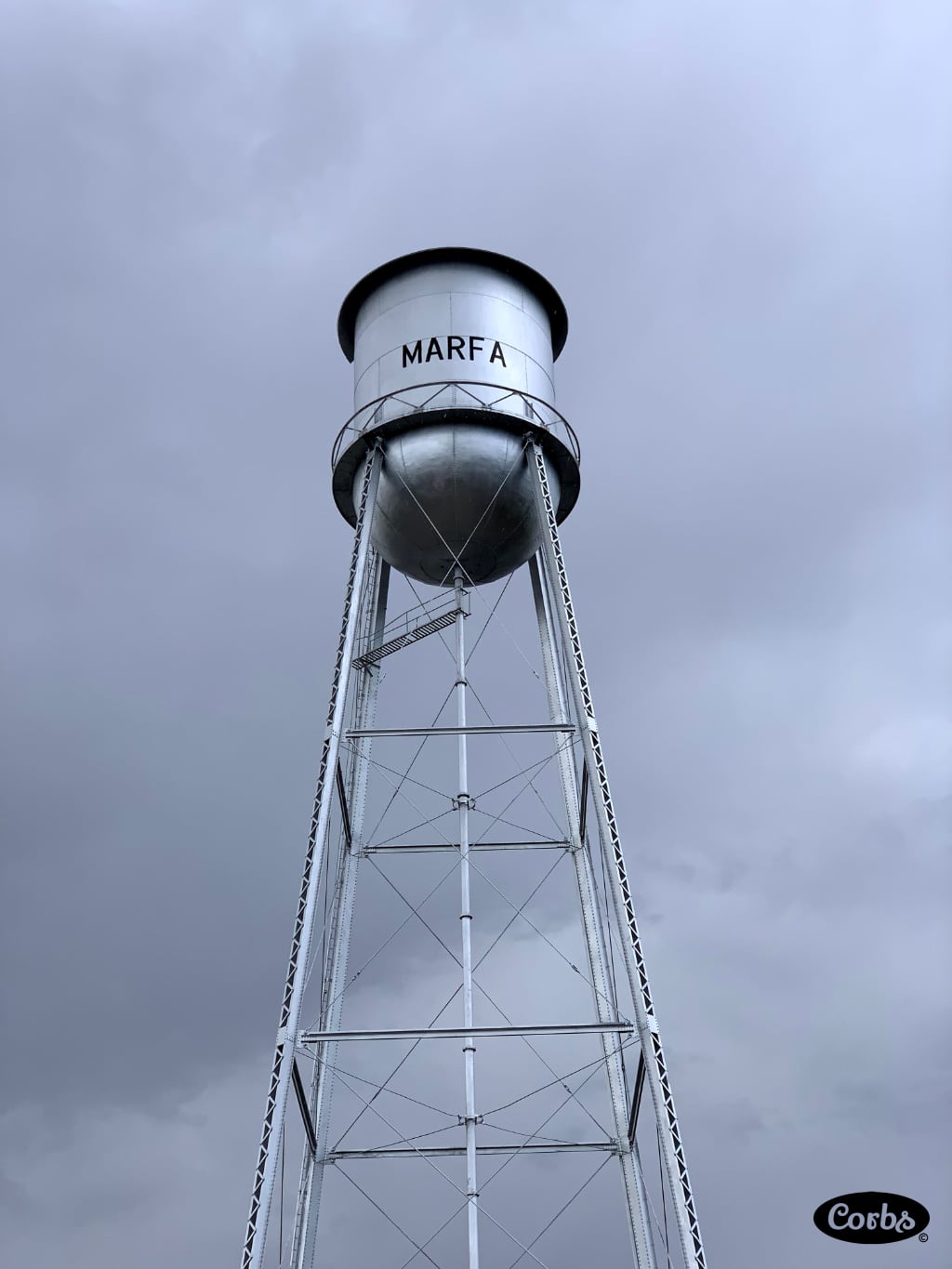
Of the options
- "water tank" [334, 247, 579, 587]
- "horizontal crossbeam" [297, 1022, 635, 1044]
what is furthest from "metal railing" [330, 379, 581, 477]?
"horizontal crossbeam" [297, 1022, 635, 1044]

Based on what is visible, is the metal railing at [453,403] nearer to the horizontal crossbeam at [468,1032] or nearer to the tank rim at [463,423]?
the tank rim at [463,423]

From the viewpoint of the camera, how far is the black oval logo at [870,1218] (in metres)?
12.2

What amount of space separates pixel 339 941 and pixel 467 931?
76.6 inches

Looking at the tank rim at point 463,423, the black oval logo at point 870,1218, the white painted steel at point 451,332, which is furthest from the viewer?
the white painted steel at point 451,332

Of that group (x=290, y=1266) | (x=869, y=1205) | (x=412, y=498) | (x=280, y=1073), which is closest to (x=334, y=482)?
(x=412, y=498)

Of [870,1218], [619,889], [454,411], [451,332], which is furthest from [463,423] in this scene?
[870,1218]

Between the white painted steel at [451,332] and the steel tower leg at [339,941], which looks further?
the white painted steel at [451,332]

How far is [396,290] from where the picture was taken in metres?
18.5

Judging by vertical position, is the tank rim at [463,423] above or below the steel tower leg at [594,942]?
above

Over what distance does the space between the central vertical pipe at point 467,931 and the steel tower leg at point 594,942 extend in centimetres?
130

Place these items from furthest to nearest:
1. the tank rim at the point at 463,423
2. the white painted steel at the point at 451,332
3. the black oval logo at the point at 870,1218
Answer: the white painted steel at the point at 451,332, the tank rim at the point at 463,423, the black oval logo at the point at 870,1218

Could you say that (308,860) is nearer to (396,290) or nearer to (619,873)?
(619,873)

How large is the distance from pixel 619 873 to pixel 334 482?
24.1 feet

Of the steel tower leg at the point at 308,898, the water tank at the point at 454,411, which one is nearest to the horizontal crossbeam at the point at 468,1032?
the steel tower leg at the point at 308,898
